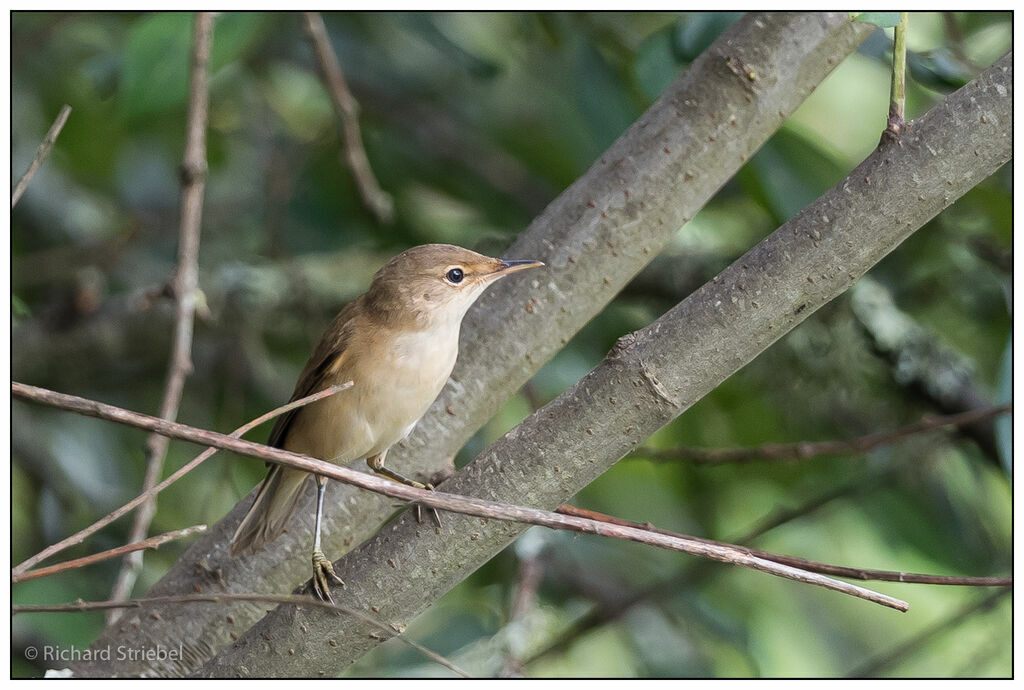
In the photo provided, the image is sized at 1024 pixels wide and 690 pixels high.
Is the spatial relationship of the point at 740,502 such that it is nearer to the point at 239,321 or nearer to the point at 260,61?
the point at 239,321

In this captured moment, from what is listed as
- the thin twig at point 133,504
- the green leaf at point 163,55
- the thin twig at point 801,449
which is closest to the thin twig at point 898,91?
the thin twig at point 133,504

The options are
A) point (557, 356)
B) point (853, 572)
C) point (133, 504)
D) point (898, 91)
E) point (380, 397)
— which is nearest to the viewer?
point (133, 504)

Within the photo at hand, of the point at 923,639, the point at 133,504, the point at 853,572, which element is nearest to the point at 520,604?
the point at 923,639

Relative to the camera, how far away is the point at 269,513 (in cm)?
243

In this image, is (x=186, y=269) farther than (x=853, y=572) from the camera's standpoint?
Yes

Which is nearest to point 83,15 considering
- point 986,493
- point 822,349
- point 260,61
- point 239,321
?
point 260,61

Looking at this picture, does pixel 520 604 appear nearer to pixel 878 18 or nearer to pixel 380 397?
pixel 380 397

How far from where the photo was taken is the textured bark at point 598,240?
94.4 inches

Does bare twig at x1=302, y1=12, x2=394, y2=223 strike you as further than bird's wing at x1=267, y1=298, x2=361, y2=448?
Yes

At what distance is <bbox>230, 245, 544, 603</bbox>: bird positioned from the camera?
2.30 metres

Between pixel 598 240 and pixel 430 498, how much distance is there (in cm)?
109

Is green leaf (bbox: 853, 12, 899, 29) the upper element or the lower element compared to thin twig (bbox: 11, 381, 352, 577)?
upper

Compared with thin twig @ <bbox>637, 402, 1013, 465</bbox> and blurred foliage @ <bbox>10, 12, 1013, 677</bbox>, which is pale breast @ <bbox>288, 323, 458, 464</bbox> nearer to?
thin twig @ <bbox>637, 402, 1013, 465</bbox>

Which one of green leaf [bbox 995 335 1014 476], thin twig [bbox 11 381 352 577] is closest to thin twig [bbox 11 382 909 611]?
thin twig [bbox 11 381 352 577]
